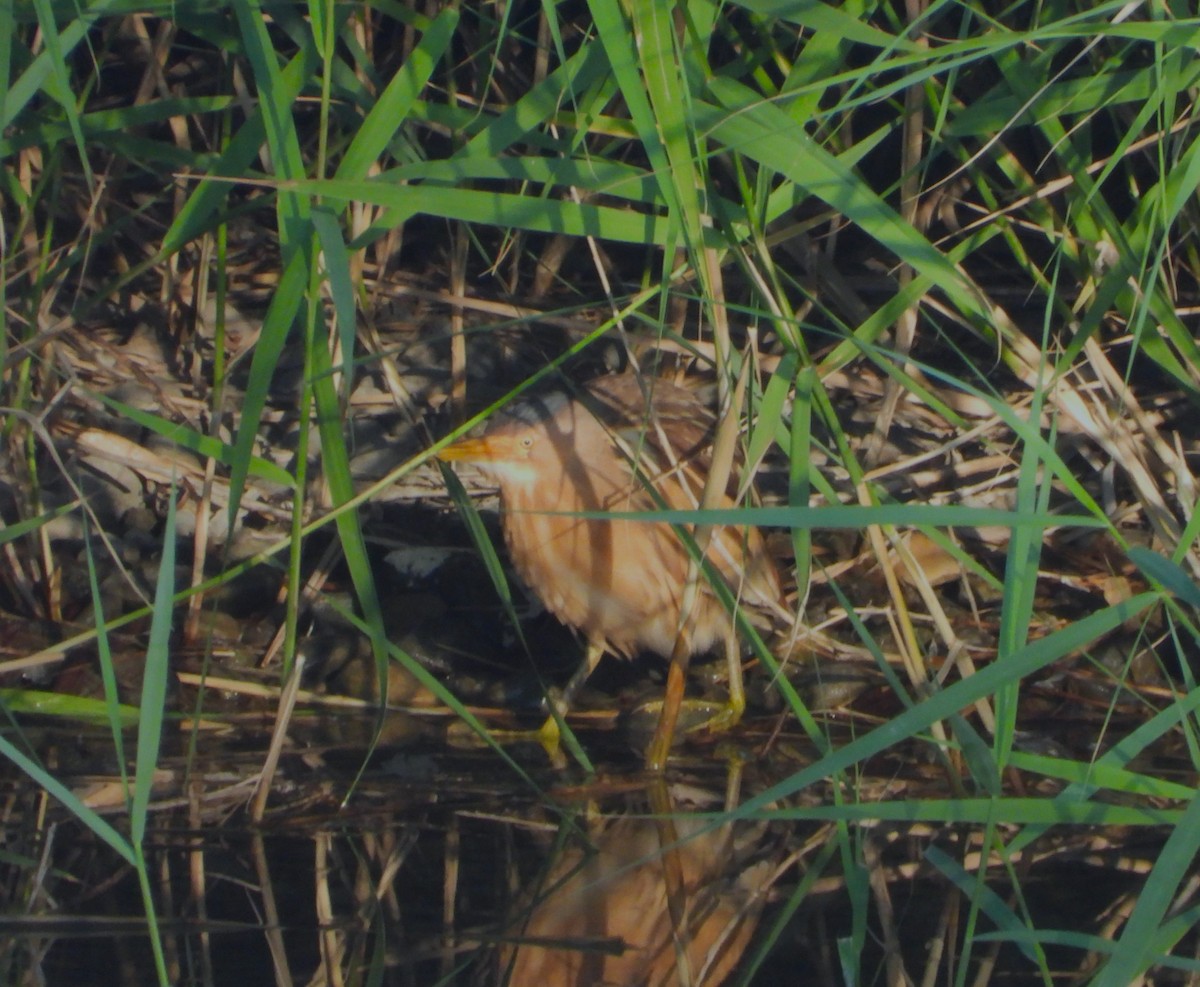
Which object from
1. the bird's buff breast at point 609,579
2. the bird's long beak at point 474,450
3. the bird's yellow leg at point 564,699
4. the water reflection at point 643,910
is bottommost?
the bird's yellow leg at point 564,699

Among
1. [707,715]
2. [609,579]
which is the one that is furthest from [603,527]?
[707,715]

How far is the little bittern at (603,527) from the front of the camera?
3244 millimetres

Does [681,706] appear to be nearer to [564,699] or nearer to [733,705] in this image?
[733,705]

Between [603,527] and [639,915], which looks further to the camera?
[603,527]

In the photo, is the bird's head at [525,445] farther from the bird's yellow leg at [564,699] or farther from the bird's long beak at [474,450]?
the bird's yellow leg at [564,699]

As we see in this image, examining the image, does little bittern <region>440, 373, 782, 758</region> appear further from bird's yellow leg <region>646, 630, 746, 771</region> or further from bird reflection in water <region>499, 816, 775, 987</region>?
bird reflection in water <region>499, 816, 775, 987</region>

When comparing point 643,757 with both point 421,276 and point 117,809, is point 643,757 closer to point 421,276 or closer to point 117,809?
point 117,809

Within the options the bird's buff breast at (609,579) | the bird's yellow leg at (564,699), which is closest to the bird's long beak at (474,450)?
the bird's buff breast at (609,579)

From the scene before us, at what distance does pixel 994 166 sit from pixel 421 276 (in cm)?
126

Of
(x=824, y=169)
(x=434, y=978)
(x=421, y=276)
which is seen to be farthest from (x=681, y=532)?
(x=421, y=276)

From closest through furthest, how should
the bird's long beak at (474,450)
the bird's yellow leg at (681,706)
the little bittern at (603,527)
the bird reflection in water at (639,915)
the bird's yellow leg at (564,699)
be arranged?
the bird reflection in water at (639,915) → the bird's yellow leg at (681,706) → the bird's yellow leg at (564,699) → the little bittern at (603,527) → the bird's long beak at (474,450)

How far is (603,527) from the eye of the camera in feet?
11.0

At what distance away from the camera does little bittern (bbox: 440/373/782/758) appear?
3.24m

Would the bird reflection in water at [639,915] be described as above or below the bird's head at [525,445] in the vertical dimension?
below
